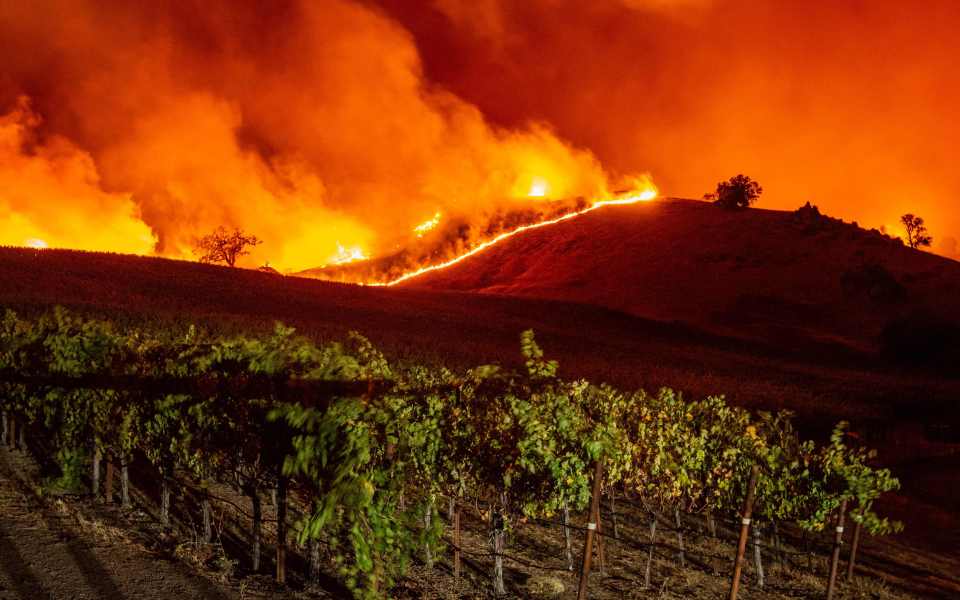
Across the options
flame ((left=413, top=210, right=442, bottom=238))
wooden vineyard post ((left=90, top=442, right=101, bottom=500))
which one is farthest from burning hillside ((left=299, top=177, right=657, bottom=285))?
wooden vineyard post ((left=90, top=442, right=101, bottom=500))

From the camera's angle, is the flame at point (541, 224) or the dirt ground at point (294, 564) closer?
the dirt ground at point (294, 564)

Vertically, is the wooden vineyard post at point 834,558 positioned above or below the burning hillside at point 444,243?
below

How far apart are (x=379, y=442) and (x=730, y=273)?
107m

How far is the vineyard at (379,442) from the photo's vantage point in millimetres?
8438

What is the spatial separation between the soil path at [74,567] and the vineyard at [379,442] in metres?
1.13

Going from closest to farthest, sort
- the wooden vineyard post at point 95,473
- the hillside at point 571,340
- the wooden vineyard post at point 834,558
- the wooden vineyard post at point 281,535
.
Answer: the wooden vineyard post at point 281,535
the wooden vineyard post at point 834,558
the wooden vineyard post at point 95,473
the hillside at point 571,340

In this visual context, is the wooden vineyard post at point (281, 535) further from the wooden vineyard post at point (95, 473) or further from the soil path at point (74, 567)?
the wooden vineyard post at point (95, 473)

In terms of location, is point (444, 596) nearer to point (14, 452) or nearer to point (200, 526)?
point (200, 526)

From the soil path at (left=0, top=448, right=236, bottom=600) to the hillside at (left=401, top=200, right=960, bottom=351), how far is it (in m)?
70.4

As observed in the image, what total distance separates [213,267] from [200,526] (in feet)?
183

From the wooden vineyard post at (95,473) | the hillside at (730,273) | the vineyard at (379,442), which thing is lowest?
the wooden vineyard post at (95,473)

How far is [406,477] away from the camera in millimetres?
9031

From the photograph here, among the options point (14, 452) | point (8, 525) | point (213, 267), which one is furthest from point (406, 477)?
point (213, 267)

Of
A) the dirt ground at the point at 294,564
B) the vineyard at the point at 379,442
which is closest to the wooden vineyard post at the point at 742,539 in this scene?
the vineyard at the point at 379,442
